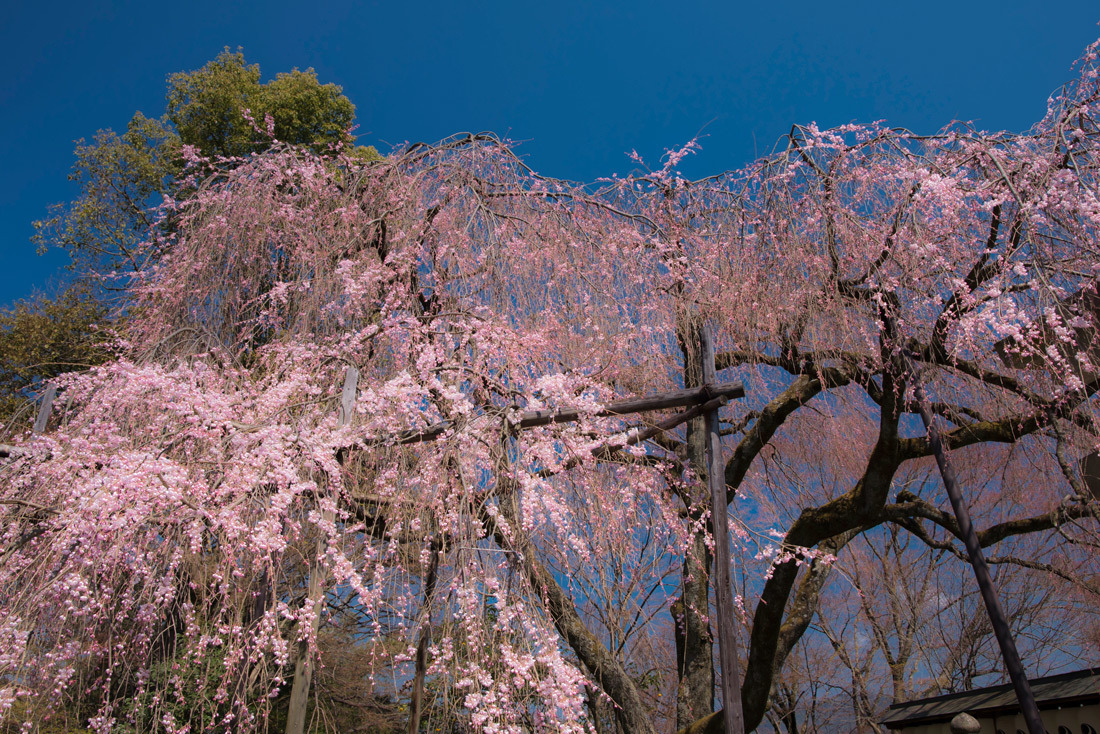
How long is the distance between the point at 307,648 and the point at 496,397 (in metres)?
1.75

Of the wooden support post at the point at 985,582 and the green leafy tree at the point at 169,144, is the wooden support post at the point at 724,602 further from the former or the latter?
the green leafy tree at the point at 169,144

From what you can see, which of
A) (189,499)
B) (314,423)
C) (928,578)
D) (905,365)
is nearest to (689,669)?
(905,365)

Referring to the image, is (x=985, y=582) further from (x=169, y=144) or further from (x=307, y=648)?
(x=169, y=144)

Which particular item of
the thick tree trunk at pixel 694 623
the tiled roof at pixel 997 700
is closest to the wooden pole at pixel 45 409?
the thick tree trunk at pixel 694 623

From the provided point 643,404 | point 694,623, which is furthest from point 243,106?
point 694,623

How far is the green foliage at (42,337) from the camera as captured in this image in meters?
7.91

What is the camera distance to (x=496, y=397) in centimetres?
418

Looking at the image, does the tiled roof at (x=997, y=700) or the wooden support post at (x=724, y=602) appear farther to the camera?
the tiled roof at (x=997, y=700)

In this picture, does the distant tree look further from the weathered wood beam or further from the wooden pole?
the weathered wood beam

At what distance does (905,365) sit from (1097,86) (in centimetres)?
154

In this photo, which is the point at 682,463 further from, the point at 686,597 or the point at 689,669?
the point at 689,669

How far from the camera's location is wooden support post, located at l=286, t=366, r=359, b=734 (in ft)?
9.86

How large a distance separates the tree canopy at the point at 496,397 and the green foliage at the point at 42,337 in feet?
12.7

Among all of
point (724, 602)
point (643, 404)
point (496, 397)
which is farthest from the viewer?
point (496, 397)
